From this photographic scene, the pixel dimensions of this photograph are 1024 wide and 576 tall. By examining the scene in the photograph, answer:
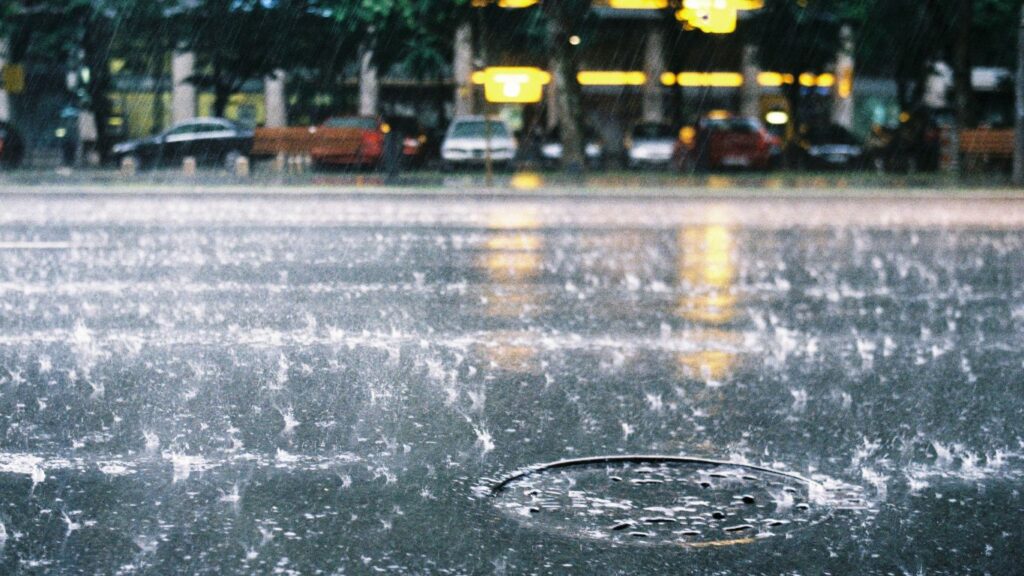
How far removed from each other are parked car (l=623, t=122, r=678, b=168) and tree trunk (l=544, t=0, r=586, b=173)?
477cm

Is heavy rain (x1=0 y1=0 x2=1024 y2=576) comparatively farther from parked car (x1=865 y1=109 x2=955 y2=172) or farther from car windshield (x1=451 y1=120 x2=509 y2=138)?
parked car (x1=865 y1=109 x2=955 y2=172)

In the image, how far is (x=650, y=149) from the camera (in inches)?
1458

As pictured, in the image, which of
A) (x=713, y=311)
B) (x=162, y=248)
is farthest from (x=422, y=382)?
(x=162, y=248)

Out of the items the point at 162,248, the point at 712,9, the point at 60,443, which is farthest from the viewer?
the point at 712,9

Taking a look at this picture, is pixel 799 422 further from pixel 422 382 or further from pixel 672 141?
pixel 672 141

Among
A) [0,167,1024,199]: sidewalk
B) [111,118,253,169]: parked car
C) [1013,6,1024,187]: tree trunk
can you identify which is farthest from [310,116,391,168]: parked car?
[1013,6,1024,187]: tree trunk

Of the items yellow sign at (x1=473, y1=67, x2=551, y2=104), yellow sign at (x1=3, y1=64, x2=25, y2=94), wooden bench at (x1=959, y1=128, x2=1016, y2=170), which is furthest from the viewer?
wooden bench at (x1=959, y1=128, x2=1016, y2=170)

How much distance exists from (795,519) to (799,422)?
148 cm

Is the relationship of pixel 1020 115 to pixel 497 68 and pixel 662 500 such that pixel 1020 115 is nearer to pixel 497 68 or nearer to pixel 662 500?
pixel 497 68

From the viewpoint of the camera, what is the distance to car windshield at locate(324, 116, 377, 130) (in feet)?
114

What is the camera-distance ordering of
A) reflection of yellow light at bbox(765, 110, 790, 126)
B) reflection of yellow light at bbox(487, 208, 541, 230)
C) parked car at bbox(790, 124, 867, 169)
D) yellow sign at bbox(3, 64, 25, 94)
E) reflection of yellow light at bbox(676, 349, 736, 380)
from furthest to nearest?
reflection of yellow light at bbox(765, 110, 790, 126) → parked car at bbox(790, 124, 867, 169) → yellow sign at bbox(3, 64, 25, 94) → reflection of yellow light at bbox(487, 208, 541, 230) → reflection of yellow light at bbox(676, 349, 736, 380)

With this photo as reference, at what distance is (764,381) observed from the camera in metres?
6.82

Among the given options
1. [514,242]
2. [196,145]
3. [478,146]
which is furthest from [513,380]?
[196,145]

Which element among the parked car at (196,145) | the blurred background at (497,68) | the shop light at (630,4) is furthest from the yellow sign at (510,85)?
the shop light at (630,4)
